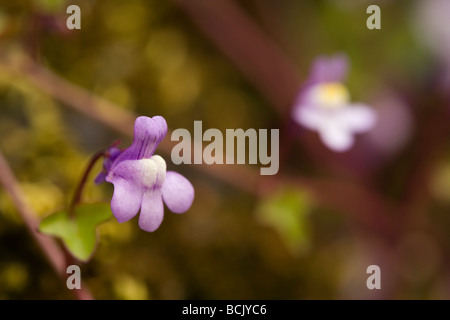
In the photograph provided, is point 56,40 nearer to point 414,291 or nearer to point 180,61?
point 180,61

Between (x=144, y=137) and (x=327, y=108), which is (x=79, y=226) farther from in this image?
(x=327, y=108)

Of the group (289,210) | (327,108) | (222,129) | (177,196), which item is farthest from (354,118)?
(177,196)

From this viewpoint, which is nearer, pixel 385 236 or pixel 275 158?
pixel 275 158

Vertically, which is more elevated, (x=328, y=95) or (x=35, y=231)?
(x=328, y=95)

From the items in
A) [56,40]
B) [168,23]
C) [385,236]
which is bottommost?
[385,236]

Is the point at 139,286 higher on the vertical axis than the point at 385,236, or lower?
lower

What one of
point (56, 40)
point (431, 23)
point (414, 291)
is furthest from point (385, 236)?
point (56, 40)
